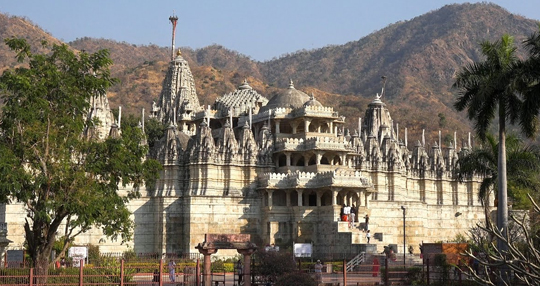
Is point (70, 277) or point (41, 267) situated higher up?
point (41, 267)

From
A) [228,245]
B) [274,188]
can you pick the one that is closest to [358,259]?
[274,188]

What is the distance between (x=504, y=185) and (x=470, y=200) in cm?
4675

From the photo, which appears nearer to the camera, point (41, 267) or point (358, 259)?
point (41, 267)

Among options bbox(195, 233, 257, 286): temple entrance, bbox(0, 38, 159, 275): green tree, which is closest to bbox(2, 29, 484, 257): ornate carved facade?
bbox(195, 233, 257, 286): temple entrance

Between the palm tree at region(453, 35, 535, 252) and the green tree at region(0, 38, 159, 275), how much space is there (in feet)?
49.1

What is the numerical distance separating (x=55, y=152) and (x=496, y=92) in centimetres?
1912

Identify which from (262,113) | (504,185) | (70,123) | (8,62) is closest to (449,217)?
(262,113)

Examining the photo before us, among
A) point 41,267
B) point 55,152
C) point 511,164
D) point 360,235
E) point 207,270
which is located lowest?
point 207,270

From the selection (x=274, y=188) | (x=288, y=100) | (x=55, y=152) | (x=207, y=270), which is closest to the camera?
(x=207, y=270)

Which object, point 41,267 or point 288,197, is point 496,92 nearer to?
point 41,267

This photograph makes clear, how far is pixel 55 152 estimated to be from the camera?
3678 centimetres

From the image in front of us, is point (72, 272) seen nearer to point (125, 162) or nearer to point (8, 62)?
point (125, 162)

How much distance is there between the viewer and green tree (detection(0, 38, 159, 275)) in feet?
117

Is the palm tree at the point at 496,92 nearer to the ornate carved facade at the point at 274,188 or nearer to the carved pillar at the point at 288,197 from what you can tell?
the ornate carved facade at the point at 274,188
